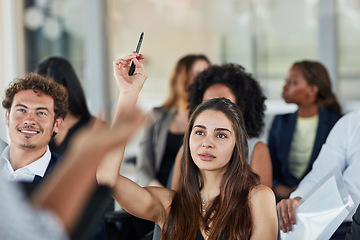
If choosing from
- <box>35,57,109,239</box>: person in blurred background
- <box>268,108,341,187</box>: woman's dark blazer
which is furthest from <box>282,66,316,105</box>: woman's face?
<box>35,57,109,239</box>: person in blurred background

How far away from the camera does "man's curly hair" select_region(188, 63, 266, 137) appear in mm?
Result: 3097

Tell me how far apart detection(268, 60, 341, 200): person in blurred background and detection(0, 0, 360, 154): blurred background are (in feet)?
4.76

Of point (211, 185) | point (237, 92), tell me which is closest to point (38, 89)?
point (211, 185)

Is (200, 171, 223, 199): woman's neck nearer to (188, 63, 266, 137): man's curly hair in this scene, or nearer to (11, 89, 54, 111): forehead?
(11, 89, 54, 111): forehead

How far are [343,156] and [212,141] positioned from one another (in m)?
1.04

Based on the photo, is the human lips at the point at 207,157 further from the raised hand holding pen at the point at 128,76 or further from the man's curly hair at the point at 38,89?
the man's curly hair at the point at 38,89

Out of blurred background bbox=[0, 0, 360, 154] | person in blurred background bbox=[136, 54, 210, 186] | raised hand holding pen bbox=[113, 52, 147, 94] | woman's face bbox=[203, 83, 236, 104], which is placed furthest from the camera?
blurred background bbox=[0, 0, 360, 154]

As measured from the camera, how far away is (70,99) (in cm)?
344

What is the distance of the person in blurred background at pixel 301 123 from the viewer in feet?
12.6

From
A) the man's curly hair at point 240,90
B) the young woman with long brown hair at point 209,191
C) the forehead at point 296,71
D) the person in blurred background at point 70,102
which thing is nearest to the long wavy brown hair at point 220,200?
the young woman with long brown hair at point 209,191

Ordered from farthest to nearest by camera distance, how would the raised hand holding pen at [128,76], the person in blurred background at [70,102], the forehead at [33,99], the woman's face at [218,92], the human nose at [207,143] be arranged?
the person in blurred background at [70,102] < the woman's face at [218,92] < the forehead at [33,99] < the human nose at [207,143] < the raised hand holding pen at [128,76]

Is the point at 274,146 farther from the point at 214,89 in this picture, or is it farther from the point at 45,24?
the point at 45,24

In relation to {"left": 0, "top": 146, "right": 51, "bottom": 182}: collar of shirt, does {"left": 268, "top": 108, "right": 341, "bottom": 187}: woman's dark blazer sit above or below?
below

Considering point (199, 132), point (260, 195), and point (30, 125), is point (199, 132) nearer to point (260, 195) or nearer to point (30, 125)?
point (260, 195)
